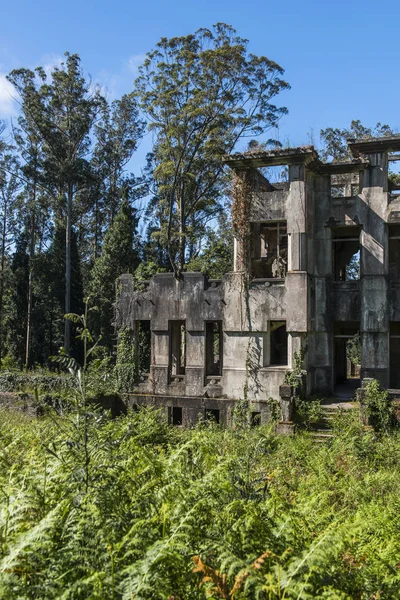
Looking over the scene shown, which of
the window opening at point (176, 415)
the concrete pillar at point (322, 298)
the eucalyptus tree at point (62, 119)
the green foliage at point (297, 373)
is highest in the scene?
the eucalyptus tree at point (62, 119)

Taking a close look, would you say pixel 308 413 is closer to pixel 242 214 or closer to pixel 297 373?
pixel 297 373

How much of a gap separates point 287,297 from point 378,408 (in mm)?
4522

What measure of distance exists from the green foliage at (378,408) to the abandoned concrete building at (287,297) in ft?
8.30

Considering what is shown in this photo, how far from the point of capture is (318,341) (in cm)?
1858

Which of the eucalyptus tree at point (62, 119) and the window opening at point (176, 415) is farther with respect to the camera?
the eucalyptus tree at point (62, 119)

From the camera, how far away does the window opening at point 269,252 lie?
62.7ft

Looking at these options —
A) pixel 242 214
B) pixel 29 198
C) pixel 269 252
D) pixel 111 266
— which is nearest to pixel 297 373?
pixel 242 214

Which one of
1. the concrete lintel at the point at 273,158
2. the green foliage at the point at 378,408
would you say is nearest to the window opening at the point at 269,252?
the concrete lintel at the point at 273,158

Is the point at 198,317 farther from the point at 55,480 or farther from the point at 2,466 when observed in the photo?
the point at 55,480

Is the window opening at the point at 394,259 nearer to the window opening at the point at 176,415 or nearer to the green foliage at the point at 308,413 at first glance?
the green foliage at the point at 308,413

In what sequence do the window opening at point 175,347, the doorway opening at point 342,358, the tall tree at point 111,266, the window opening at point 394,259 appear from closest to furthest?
1. the window opening at point 175,347
2. the doorway opening at point 342,358
3. the window opening at point 394,259
4. the tall tree at point 111,266

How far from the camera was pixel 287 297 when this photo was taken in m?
17.6

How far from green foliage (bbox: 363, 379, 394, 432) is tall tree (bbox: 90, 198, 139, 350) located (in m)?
18.2

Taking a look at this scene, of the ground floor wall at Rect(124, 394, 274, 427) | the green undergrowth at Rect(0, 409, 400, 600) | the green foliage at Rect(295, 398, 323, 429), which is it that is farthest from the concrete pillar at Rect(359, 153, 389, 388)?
the green undergrowth at Rect(0, 409, 400, 600)
